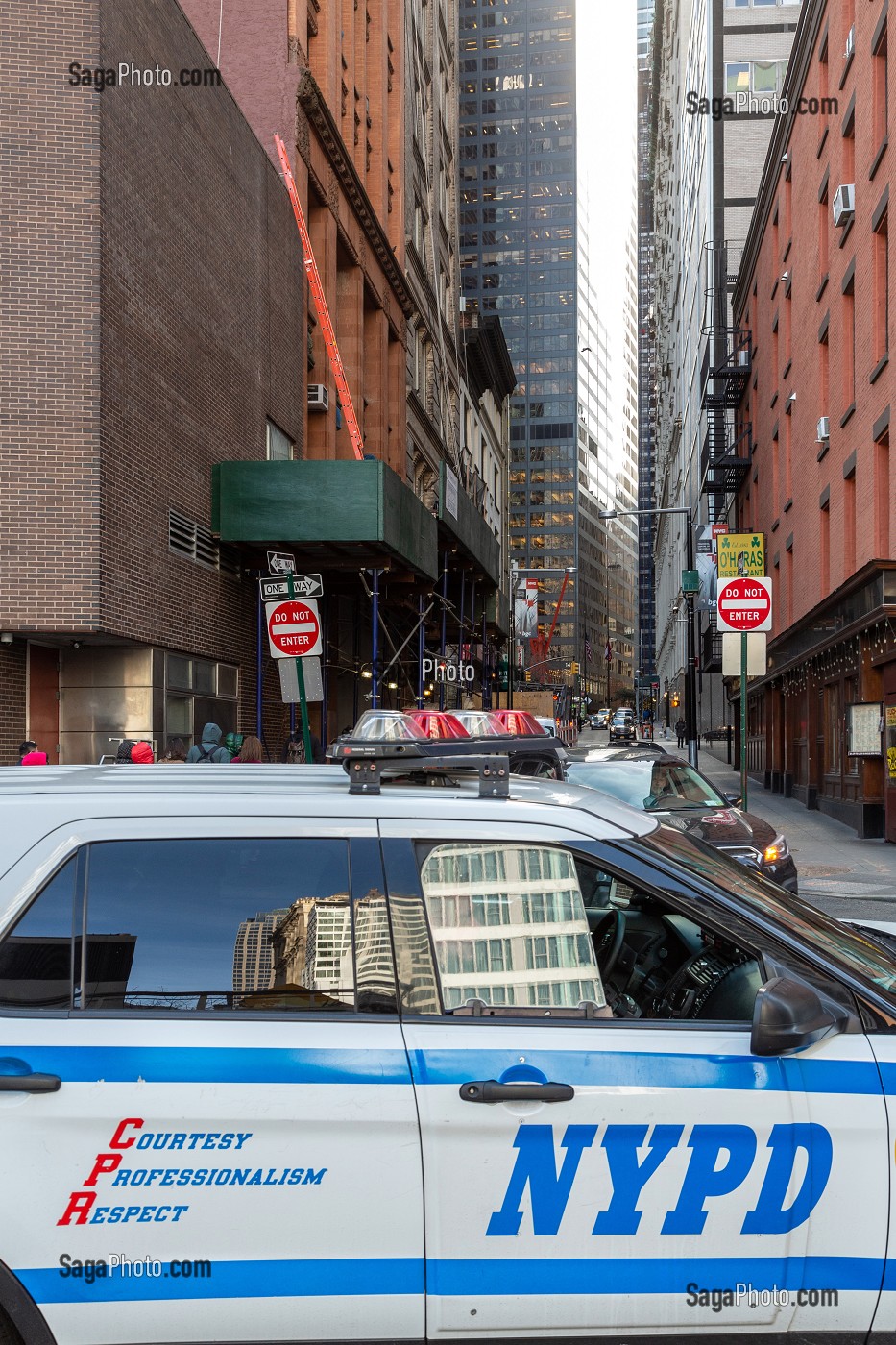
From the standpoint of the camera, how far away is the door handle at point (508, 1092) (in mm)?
2770

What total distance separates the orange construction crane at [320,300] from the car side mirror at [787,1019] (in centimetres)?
2183

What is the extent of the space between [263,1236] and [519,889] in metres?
1.02

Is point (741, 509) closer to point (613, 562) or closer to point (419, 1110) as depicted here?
point (419, 1110)

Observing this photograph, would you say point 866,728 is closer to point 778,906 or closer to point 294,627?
point 294,627

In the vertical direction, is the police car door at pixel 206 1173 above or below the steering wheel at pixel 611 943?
below

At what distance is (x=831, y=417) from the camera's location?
79.4 feet

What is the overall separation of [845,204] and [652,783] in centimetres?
1464

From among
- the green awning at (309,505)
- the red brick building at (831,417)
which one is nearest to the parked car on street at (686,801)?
the red brick building at (831,417)

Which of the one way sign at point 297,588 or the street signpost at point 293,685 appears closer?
the one way sign at point 297,588

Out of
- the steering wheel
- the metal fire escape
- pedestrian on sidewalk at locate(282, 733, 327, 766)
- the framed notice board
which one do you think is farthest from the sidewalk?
the metal fire escape

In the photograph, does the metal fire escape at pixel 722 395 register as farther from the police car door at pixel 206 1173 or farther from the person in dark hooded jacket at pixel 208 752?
the police car door at pixel 206 1173

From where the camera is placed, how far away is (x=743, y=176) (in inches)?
2021

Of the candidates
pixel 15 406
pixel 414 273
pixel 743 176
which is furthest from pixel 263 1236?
pixel 743 176

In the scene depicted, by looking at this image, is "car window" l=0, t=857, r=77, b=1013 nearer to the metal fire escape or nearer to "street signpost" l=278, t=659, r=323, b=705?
"street signpost" l=278, t=659, r=323, b=705
